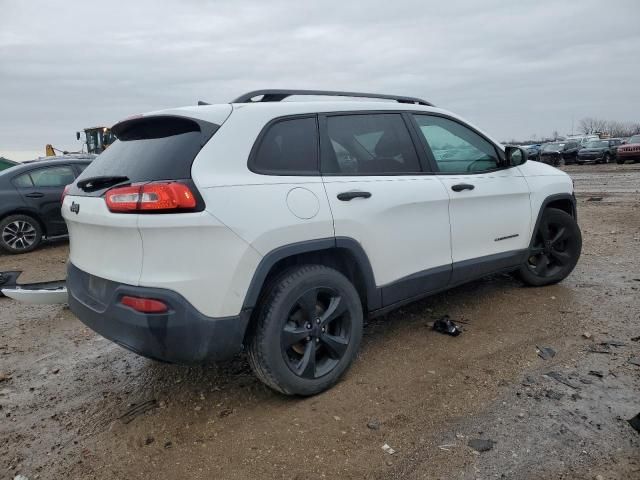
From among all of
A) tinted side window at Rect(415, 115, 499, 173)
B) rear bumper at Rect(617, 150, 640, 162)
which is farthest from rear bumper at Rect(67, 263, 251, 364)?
rear bumper at Rect(617, 150, 640, 162)

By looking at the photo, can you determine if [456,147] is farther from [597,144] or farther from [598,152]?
[597,144]

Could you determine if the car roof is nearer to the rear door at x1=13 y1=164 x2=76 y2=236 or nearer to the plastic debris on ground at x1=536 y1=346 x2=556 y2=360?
the rear door at x1=13 y1=164 x2=76 y2=236

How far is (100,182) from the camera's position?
9.44 ft

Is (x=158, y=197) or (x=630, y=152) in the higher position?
(x=630, y=152)

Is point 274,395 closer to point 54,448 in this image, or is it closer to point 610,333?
point 54,448

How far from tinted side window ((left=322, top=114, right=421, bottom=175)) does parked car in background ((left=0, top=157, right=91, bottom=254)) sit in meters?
6.68

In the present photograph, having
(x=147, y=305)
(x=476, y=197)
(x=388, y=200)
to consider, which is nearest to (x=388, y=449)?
(x=147, y=305)

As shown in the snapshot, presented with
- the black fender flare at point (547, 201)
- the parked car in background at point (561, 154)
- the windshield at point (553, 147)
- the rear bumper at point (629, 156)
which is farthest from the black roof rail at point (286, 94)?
the windshield at point (553, 147)

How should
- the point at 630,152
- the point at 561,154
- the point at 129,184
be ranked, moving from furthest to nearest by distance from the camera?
the point at 561,154 → the point at 630,152 → the point at 129,184

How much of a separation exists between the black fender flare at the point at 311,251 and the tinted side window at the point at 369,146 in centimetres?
46

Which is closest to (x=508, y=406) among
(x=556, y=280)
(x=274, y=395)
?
(x=274, y=395)

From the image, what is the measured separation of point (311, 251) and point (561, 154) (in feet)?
105

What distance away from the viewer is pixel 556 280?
16.1 ft

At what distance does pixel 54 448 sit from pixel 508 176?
12.6 feet
